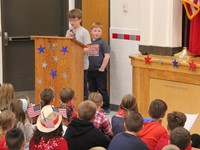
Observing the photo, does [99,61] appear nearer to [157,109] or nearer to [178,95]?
[178,95]

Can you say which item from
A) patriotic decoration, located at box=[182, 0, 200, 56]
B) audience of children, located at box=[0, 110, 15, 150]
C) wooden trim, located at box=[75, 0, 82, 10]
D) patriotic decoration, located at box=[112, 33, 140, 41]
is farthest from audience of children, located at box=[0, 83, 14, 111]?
wooden trim, located at box=[75, 0, 82, 10]

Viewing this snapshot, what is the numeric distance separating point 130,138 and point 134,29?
4069 mm

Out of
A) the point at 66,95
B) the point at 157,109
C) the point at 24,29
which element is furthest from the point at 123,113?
the point at 24,29

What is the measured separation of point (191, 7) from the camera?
6410mm

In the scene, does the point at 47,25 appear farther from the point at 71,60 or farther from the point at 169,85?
the point at 169,85

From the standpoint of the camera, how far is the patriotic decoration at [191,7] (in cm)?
633

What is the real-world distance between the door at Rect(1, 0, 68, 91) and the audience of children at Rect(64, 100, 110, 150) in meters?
4.04

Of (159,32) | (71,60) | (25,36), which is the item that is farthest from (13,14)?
→ (159,32)

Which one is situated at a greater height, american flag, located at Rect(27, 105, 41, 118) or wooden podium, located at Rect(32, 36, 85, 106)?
wooden podium, located at Rect(32, 36, 85, 106)

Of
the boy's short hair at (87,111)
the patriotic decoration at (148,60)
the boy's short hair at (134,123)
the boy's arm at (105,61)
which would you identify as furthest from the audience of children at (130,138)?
the boy's arm at (105,61)

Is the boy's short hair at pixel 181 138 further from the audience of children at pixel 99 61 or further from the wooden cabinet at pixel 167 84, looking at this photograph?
the audience of children at pixel 99 61

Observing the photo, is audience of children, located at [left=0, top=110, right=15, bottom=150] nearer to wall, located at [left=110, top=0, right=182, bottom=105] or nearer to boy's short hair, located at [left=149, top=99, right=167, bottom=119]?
boy's short hair, located at [left=149, top=99, right=167, bottom=119]

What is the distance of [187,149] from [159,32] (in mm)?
3220

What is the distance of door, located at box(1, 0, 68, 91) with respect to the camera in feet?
27.3
